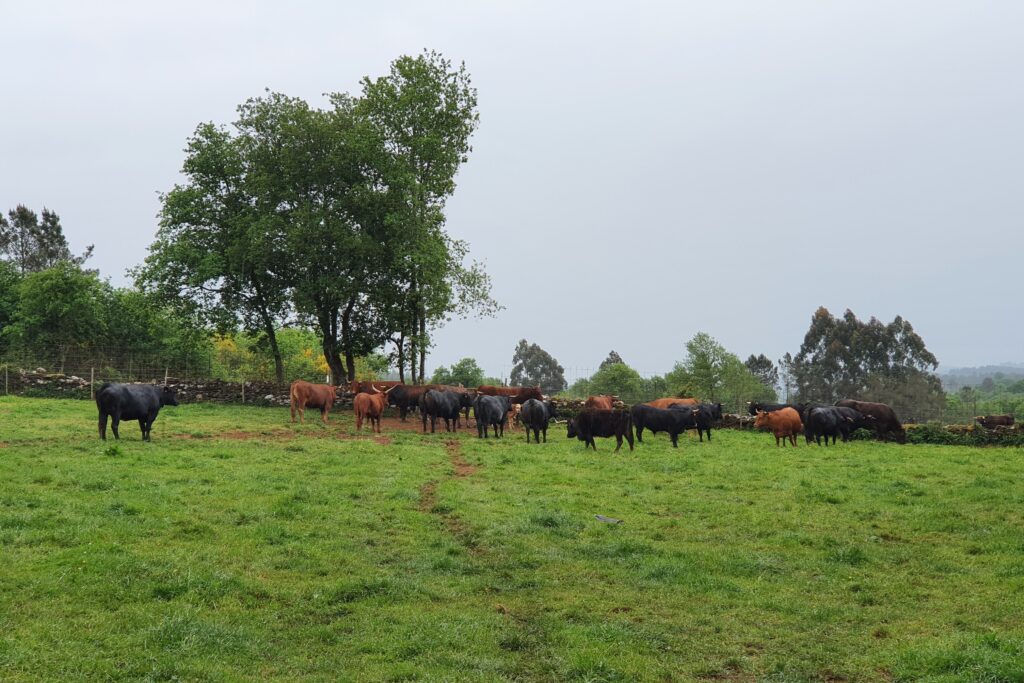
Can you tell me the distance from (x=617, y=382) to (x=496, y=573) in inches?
3154

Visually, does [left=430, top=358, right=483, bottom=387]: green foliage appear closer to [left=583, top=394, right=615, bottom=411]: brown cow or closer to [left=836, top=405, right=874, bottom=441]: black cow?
[left=583, top=394, right=615, bottom=411]: brown cow

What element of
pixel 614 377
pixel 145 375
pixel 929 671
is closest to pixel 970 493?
pixel 929 671

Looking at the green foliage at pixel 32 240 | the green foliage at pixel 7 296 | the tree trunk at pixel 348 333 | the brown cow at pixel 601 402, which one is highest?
the green foliage at pixel 32 240

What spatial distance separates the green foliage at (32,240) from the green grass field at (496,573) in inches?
3476

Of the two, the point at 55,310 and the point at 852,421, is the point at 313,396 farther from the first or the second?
the point at 55,310

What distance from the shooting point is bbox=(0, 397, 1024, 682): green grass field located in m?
7.04

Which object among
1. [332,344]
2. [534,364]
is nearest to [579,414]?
[332,344]

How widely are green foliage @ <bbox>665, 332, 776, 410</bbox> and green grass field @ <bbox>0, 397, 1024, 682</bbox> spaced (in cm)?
6372

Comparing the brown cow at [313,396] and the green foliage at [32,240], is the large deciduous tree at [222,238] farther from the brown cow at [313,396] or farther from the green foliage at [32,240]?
the green foliage at [32,240]

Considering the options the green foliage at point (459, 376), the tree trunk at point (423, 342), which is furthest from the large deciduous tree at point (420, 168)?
the green foliage at point (459, 376)

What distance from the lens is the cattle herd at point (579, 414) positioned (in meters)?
21.6

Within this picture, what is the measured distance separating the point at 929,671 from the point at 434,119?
39.0 meters

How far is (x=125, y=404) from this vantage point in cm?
2111

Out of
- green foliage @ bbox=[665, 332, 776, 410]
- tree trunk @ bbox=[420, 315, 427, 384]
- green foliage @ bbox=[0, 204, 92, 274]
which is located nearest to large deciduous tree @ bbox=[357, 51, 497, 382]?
tree trunk @ bbox=[420, 315, 427, 384]
